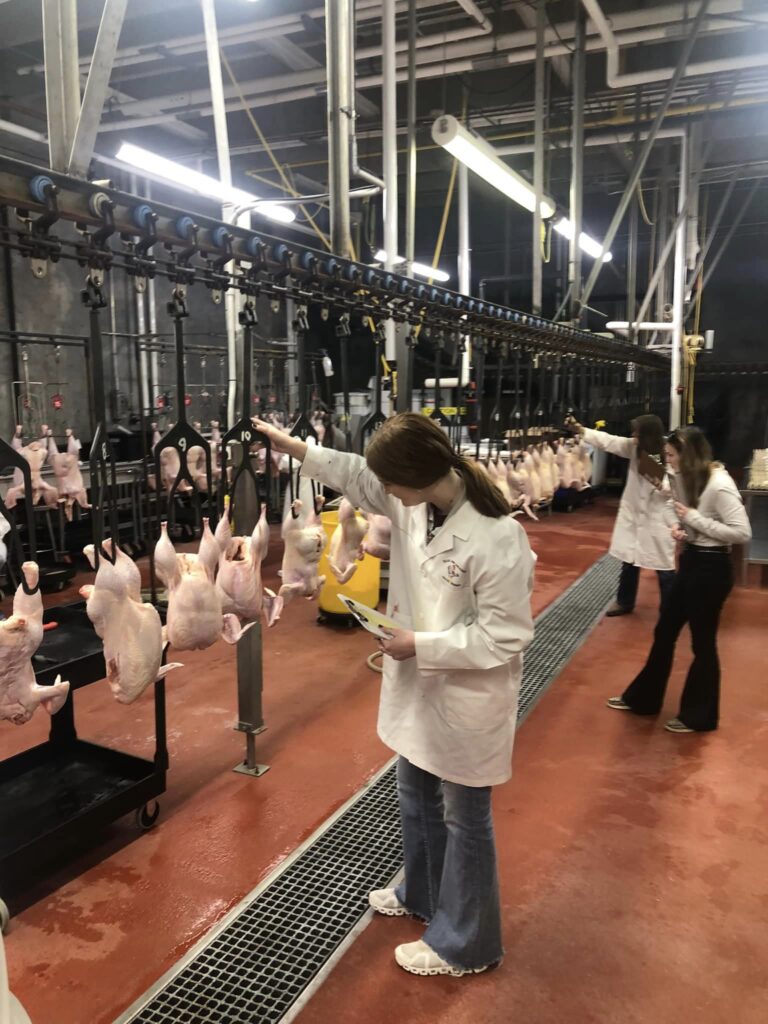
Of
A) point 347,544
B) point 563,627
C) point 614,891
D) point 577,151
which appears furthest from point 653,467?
point 614,891

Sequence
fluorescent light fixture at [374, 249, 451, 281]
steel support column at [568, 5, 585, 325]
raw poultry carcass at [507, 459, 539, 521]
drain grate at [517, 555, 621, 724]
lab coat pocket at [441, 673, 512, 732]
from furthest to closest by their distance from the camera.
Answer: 1. steel support column at [568, 5, 585, 325]
2. drain grate at [517, 555, 621, 724]
3. fluorescent light fixture at [374, 249, 451, 281]
4. raw poultry carcass at [507, 459, 539, 521]
5. lab coat pocket at [441, 673, 512, 732]

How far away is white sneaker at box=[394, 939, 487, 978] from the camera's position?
238 cm

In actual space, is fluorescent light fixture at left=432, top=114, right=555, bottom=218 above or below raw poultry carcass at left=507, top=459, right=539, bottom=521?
above

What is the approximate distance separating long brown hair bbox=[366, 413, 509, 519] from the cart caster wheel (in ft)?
6.53

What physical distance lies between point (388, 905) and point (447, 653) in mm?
1178

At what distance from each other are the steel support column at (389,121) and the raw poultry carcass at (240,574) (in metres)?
2.43

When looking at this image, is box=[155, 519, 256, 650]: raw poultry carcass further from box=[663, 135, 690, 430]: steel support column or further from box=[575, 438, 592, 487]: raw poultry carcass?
box=[663, 135, 690, 430]: steel support column

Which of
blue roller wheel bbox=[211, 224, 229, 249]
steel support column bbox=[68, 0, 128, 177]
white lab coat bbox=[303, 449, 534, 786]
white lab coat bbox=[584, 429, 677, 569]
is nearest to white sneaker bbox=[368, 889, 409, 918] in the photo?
white lab coat bbox=[303, 449, 534, 786]

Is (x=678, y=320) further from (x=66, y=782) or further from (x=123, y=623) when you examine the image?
(x=123, y=623)

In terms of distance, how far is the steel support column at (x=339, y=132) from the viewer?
2951mm

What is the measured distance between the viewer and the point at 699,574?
402cm

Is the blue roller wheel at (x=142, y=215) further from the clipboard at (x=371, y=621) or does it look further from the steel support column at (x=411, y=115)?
the steel support column at (x=411, y=115)

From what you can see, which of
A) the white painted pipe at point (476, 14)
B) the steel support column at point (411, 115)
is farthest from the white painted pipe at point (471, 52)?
the steel support column at point (411, 115)

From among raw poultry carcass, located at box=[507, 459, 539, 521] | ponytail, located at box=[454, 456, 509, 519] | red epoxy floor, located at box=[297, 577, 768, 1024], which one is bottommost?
red epoxy floor, located at box=[297, 577, 768, 1024]
